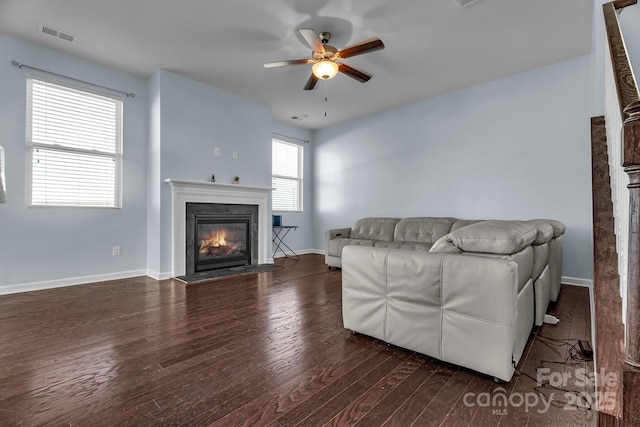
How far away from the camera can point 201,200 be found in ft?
14.7

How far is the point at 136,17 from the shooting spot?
299 cm

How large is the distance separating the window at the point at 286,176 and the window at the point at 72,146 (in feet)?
9.41

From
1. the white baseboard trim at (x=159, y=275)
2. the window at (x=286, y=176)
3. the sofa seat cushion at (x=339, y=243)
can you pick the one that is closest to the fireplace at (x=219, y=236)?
the white baseboard trim at (x=159, y=275)

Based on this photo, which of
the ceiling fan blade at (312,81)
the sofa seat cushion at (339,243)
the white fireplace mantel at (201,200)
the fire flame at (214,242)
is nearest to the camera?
the ceiling fan blade at (312,81)

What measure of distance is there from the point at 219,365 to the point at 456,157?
4384 millimetres

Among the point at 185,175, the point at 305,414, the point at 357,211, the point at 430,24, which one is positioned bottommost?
the point at 305,414

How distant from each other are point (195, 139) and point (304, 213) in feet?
9.77

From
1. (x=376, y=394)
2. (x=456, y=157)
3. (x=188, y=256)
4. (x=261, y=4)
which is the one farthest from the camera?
(x=456, y=157)

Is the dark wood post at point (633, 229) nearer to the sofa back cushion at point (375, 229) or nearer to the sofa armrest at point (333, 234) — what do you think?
the sofa back cushion at point (375, 229)

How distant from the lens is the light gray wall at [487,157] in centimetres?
366

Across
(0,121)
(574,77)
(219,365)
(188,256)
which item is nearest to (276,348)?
(219,365)

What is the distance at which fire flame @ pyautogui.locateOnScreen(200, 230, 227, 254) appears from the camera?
461cm

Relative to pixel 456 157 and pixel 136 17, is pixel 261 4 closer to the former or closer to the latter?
pixel 136 17

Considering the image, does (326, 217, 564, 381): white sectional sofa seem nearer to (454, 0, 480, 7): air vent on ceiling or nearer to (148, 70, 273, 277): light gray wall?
(454, 0, 480, 7): air vent on ceiling
